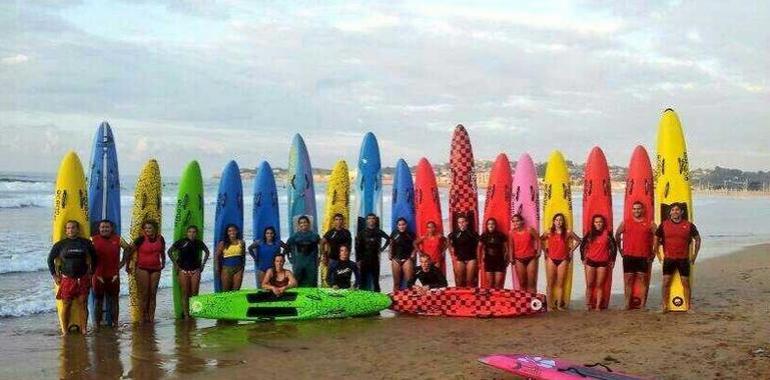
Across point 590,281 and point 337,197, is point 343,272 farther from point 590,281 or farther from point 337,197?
point 590,281

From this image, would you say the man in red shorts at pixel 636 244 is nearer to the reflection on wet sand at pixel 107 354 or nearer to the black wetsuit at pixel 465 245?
the black wetsuit at pixel 465 245

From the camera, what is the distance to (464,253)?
8383 millimetres

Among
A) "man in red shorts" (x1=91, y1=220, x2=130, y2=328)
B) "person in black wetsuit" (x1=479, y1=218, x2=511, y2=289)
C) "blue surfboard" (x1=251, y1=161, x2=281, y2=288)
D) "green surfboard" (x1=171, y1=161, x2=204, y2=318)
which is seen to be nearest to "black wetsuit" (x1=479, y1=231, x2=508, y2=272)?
"person in black wetsuit" (x1=479, y1=218, x2=511, y2=289)

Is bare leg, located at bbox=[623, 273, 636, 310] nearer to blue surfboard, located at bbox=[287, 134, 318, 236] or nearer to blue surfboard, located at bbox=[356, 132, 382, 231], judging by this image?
blue surfboard, located at bbox=[356, 132, 382, 231]

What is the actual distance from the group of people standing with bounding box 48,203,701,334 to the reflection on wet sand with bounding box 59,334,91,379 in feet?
1.22

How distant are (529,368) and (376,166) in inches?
212

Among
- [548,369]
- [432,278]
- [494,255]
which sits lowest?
[548,369]

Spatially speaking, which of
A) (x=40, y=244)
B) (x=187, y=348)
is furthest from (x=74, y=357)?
(x=40, y=244)

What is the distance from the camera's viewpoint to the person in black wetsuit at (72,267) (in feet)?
22.8

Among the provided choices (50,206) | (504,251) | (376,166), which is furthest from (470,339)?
(50,206)

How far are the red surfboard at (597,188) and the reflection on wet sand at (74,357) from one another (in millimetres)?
5451

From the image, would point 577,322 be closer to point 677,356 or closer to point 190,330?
point 677,356

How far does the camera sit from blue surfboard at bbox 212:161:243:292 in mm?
8867

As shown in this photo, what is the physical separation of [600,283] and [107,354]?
16.8ft
